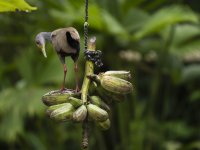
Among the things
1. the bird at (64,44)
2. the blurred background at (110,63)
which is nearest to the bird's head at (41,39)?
the bird at (64,44)

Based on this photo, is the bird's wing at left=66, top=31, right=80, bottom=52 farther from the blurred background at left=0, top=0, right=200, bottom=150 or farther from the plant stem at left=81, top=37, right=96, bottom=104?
the blurred background at left=0, top=0, right=200, bottom=150

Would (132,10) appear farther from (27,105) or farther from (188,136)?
(188,136)

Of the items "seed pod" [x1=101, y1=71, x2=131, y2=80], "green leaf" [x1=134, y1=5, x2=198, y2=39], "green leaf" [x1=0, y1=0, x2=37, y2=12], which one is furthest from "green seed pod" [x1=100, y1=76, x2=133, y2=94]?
"green leaf" [x1=134, y1=5, x2=198, y2=39]

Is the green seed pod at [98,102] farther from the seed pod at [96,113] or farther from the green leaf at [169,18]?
the green leaf at [169,18]

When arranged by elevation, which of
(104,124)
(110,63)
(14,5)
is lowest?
(110,63)

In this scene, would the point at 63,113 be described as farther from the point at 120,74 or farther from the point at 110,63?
the point at 110,63

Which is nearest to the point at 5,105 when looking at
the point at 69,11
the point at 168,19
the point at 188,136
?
the point at 69,11

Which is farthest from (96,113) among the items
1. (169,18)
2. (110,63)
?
(110,63)
